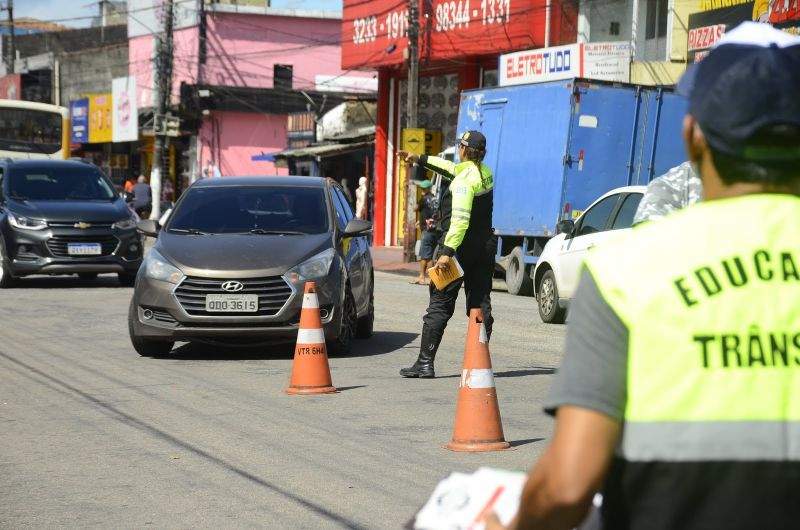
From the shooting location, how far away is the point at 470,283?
1034 centimetres

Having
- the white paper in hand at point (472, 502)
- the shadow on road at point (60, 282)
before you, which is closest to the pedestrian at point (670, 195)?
the white paper in hand at point (472, 502)

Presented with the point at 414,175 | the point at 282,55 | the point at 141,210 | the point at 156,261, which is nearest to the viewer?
the point at 156,261

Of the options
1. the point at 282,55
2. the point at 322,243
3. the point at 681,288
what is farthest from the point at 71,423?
the point at 282,55

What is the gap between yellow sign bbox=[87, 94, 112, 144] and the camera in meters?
61.0

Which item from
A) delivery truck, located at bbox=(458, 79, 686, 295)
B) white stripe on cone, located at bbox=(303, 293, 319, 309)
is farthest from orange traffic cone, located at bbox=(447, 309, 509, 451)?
delivery truck, located at bbox=(458, 79, 686, 295)

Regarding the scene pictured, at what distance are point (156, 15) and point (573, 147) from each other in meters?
43.2

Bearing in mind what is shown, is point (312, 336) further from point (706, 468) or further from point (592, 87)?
point (592, 87)

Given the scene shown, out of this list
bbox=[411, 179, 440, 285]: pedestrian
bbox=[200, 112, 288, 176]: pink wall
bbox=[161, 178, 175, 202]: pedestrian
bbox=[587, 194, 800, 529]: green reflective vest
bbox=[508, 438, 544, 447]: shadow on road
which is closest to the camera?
bbox=[587, 194, 800, 529]: green reflective vest

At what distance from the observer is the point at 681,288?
2037 mm

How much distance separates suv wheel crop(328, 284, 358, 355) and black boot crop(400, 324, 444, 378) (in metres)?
1.42

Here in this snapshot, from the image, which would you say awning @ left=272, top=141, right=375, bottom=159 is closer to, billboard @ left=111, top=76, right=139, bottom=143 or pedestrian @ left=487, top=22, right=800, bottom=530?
billboard @ left=111, top=76, right=139, bottom=143

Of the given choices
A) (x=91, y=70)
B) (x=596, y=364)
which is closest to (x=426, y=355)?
(x=596, y=364)

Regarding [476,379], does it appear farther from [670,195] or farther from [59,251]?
[59,251]

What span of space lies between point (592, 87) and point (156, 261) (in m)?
10.6
